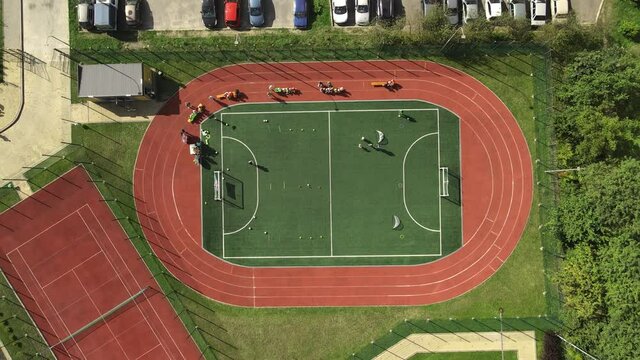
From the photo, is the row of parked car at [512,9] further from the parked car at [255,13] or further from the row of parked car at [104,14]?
the row of parked car at [104,14]

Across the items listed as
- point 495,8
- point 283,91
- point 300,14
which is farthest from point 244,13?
point 495,8

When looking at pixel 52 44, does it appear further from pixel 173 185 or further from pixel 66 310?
pixel 66 310

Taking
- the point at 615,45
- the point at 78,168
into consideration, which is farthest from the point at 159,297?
the point at 615,45

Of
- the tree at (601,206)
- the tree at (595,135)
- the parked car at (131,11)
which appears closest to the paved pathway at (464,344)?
the tree at (601,206)

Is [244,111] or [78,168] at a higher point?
[244,111]

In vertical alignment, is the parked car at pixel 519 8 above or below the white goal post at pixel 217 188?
above
